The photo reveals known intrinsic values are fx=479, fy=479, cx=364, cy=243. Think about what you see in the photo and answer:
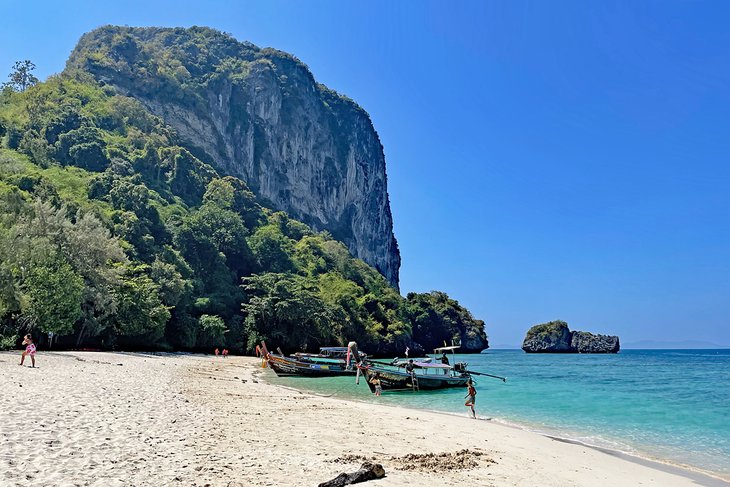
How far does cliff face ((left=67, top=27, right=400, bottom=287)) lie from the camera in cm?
12850

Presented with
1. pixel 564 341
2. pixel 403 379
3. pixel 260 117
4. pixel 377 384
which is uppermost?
pixel 260 117

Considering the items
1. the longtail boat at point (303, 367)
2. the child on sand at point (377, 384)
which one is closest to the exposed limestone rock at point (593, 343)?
the longtail boat at point (303, 367)

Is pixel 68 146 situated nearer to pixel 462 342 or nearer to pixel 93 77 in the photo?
pixel 93 77

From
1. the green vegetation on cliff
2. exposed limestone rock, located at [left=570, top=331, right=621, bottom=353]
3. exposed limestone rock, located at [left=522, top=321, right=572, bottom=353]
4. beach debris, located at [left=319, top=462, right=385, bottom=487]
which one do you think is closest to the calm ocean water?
beach debris, located at [left=319, top=462, right=385, bottom=487]

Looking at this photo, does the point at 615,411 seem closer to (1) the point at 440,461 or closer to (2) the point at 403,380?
(2) the point at 403,380

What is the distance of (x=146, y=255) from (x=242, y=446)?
5583 cm

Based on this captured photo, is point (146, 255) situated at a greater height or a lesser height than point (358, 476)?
greater

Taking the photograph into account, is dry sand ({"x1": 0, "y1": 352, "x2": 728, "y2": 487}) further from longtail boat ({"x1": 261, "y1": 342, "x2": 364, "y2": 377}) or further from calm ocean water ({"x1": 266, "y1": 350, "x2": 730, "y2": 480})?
longtail boat ({"x1": 261, "y1": 342, "x2": 364, "y2": 377})

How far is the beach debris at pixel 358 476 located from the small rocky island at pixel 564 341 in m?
158

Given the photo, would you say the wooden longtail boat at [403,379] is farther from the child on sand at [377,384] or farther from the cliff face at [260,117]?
the cliff face at [260,117]

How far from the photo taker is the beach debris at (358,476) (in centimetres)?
779

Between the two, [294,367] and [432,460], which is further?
[294,367]

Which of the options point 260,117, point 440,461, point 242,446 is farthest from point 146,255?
point 260,117

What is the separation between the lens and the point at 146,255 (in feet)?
198
